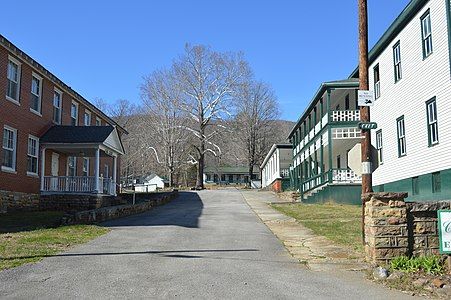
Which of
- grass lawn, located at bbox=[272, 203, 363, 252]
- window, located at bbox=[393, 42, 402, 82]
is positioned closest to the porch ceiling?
grass lawn, located at bbox=[272, 203, 363, 252]

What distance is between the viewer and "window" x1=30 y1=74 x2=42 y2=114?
22812 mm

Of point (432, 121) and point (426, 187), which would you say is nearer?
point (432, 121)

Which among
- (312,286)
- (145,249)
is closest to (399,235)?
(312,286)

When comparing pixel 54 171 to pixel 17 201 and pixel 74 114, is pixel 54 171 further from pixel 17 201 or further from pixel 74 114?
pixel 17 201

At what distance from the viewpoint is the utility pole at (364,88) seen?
1055cm

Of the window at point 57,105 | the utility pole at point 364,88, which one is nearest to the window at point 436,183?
the utility pole at point 364,88

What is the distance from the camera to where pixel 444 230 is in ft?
27.2

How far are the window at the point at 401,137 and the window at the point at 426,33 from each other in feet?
12.1

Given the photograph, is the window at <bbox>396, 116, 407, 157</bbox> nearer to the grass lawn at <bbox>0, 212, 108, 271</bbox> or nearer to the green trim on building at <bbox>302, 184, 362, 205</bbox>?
the green trim on building at <bbox>302, 184, 362, 205</bbox>

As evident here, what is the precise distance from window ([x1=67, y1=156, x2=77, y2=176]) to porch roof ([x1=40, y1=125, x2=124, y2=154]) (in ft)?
11.5

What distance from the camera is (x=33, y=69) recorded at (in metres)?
22.4

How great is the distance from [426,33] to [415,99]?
2.64 meters

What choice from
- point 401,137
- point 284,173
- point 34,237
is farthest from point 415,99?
point 284,173

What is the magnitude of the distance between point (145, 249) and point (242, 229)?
16.3 feet
